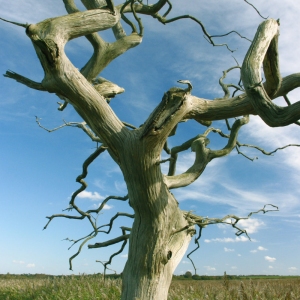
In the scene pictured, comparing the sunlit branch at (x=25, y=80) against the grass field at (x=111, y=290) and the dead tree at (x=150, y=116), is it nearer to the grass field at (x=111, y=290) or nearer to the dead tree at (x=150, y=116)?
the dead tree at (x=150, y=116)

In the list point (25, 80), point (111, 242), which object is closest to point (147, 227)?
point (111, 242)

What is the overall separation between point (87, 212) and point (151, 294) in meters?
2.61

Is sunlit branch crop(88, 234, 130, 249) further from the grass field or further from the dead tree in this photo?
the grass field

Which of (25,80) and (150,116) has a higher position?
(25,80)

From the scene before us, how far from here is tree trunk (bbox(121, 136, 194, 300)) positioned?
424cm

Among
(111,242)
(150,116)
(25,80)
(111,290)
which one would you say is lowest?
(111,290)

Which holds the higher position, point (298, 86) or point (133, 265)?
point (298, 86)

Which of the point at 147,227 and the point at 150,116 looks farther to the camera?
the point at 147,227

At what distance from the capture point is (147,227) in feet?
14.8

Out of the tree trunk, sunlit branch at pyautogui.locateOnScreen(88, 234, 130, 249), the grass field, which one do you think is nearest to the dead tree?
the tree trunk

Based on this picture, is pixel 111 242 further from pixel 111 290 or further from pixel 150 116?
pixel 111 290

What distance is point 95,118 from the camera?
14.3 ft

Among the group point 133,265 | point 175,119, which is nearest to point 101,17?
point 175,119

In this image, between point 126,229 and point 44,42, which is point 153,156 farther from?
point 126,229
